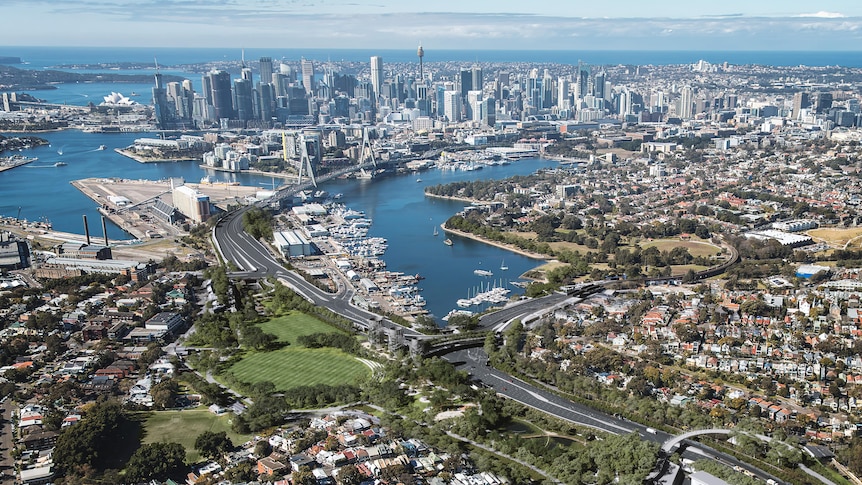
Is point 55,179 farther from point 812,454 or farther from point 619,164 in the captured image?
point 812,454

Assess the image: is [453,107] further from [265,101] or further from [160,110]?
[160,110]

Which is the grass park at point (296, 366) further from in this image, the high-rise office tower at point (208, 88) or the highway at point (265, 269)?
the high-rise office tower at point (208, 88)

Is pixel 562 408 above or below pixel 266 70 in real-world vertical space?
below

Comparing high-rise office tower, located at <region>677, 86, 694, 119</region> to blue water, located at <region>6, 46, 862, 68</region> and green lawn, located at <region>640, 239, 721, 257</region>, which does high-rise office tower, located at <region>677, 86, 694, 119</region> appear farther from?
blue water, located at <region>6, 46, 862, 68</region>

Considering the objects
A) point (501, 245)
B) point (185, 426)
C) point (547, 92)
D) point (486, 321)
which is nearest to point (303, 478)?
point (185, 426)

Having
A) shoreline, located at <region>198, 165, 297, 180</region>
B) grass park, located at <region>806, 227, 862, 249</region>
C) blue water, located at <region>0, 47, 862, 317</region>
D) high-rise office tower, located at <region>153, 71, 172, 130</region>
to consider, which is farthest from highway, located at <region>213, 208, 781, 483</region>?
high-rise office tower, located at <region>153, 71, 172, 130</region>

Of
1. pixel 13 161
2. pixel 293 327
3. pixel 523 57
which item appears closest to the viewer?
pixel 293 327

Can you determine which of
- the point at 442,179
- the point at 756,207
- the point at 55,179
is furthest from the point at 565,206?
the point at 55,179

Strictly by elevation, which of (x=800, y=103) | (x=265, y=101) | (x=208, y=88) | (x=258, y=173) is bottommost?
(x=258, y=173)

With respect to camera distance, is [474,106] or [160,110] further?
[474,106]
